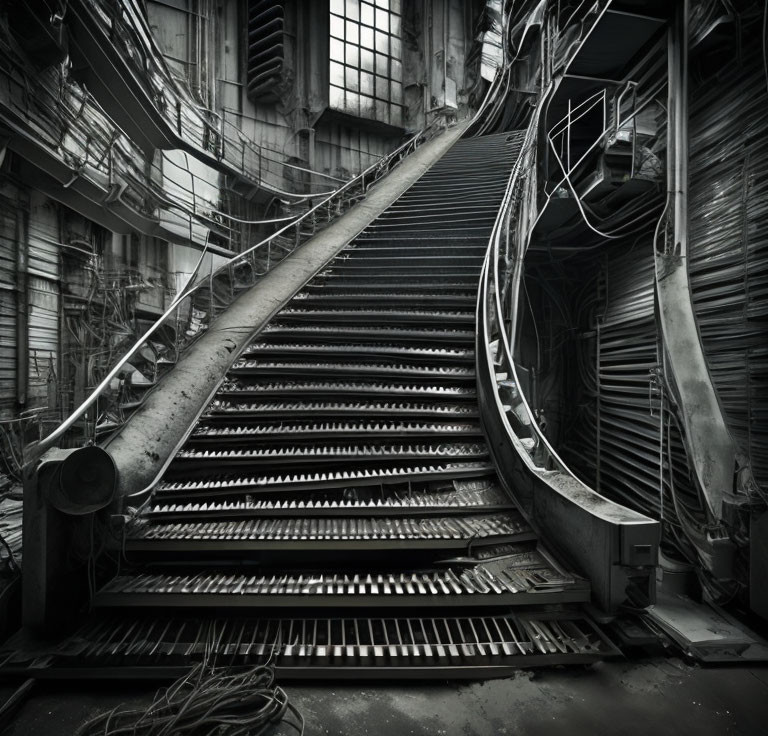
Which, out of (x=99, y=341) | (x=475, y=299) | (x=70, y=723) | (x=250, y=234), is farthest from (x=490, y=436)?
(x=250, y=234)

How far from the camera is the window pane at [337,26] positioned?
45.5 feet

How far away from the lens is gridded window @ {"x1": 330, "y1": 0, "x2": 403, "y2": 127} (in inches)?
545

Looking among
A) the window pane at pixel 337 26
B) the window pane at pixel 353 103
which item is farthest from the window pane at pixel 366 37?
the window pane at pixel 353 103

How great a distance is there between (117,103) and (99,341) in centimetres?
403

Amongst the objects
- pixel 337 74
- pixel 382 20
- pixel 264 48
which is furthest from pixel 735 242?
pixel 382 20

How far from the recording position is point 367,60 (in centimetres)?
1454

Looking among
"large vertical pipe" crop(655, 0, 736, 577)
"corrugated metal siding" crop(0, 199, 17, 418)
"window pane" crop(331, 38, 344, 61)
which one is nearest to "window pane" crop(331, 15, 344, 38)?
"window pane" crop(331, 38, 344, 61)

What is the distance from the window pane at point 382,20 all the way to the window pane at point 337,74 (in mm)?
2518

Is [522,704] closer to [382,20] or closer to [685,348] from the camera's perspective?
[685,348]

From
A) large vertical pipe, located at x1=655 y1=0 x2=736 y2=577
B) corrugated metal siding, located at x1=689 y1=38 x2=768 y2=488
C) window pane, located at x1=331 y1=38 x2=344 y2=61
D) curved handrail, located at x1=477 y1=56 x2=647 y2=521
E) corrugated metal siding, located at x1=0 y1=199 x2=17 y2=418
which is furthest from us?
window pane, located at x1=331 y1=38 x2=344 y2=61

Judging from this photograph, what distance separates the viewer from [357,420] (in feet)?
12.3

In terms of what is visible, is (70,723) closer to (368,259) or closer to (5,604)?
(5,604)

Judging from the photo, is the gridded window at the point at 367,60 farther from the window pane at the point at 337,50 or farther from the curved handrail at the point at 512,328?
the curved handrail at the point at 512,328

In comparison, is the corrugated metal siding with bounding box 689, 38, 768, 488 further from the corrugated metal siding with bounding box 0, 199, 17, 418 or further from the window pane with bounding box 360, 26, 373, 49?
the window pane with bounding box 360, 26, 373, 49
